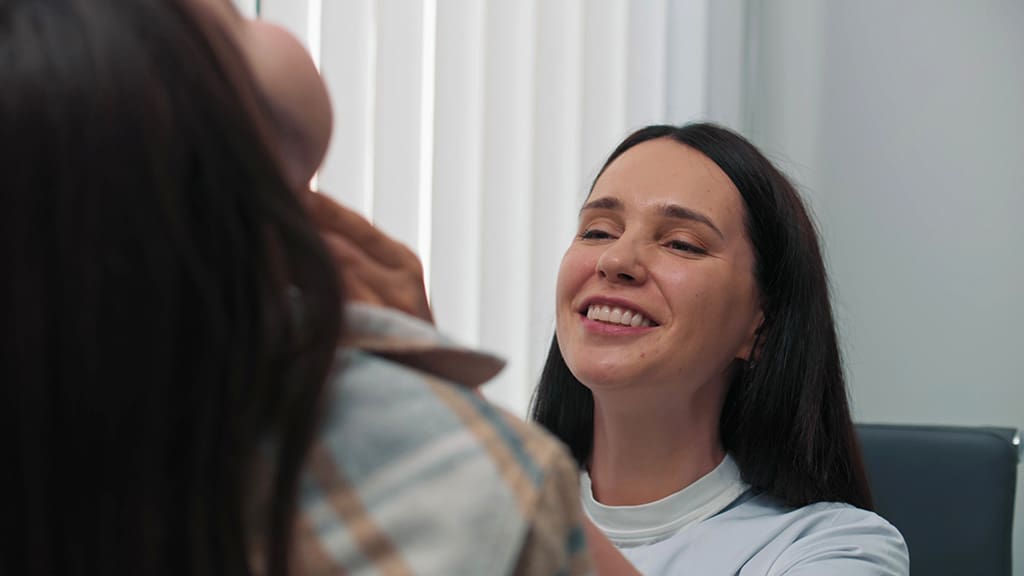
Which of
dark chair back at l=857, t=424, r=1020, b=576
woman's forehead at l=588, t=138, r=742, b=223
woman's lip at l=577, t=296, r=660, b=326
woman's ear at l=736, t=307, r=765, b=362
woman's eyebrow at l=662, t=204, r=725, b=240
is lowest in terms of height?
dark chair back at l=857, t=424, r=1020, b=576

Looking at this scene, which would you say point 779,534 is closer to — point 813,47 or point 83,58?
point 83,58

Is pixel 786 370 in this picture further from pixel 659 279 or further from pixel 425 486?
pixel 425 486

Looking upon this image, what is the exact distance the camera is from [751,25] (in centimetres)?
287

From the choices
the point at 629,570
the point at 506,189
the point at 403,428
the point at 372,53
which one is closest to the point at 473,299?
the point at 506,189

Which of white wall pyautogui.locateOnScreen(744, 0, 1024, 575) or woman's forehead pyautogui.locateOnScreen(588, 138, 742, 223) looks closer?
woman's forehead pyautogui.locateOnScreen(588, 138, 742, 223)

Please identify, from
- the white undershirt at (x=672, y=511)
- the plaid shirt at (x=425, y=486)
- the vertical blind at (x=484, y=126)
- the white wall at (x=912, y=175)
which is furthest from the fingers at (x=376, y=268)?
the white wall at (x=912, y=175)

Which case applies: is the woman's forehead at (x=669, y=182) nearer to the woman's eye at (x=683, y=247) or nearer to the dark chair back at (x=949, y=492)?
the woman's eye at (x=683, y=247)

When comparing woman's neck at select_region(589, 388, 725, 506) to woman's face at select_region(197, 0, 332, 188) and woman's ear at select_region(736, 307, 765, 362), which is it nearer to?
woman's ear at select_region(736, 307, 765, 362)

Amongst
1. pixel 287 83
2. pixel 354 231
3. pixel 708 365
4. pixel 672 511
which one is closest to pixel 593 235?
pixel 708 365

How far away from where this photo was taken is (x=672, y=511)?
5.32 ft

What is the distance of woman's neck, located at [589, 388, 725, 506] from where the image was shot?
5.43ft

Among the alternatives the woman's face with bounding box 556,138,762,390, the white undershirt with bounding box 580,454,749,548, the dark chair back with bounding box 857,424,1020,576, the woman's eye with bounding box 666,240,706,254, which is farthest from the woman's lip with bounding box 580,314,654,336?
the dark chair back with bounding box 857,424,1020,576

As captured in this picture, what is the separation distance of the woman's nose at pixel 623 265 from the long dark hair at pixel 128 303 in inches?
45.1

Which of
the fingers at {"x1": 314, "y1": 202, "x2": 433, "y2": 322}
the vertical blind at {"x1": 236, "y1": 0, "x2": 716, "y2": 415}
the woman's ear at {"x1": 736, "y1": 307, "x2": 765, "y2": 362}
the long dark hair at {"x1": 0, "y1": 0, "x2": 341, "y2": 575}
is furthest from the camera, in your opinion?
the vertical blind at {"x1": 236, "y1": 0, "x2": 716, "y2": 415}
